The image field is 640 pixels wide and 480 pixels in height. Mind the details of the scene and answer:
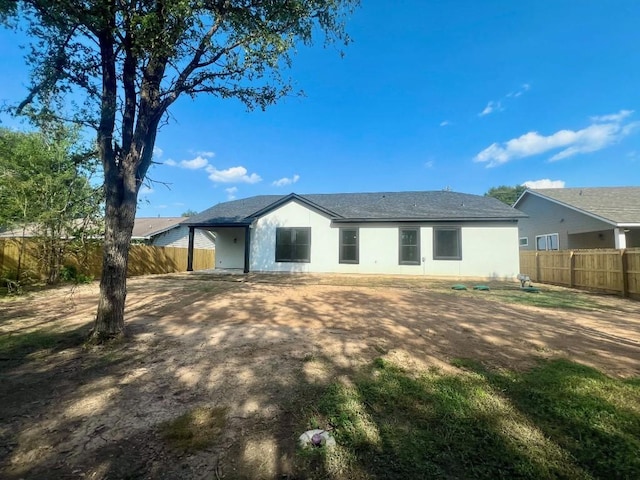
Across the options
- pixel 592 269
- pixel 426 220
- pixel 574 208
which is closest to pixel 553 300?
pixel 592 269

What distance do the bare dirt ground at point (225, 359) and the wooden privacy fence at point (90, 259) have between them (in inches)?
158

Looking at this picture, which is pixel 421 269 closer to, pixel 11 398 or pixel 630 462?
pixel 630 462

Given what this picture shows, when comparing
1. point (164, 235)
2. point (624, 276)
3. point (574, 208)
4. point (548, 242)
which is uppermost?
point (574, 208)

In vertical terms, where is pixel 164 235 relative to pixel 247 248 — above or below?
above

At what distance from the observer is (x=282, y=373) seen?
3.57 metres

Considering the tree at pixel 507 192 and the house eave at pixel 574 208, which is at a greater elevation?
the tree at pixel 507 192

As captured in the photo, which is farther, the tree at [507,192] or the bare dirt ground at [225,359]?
the tree at [507,192]

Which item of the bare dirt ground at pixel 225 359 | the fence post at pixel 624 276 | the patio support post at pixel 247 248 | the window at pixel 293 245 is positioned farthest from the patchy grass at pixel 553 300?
the patio support post at pixel 247 248

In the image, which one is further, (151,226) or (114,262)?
(151,226)

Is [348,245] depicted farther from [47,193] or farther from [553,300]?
[47,193]

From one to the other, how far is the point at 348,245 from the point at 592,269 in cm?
973

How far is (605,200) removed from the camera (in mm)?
15734

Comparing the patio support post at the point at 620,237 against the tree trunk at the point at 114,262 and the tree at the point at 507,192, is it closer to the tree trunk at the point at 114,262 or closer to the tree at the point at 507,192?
the tree trunk at the point at 114,262

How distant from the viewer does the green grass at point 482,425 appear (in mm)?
2057
